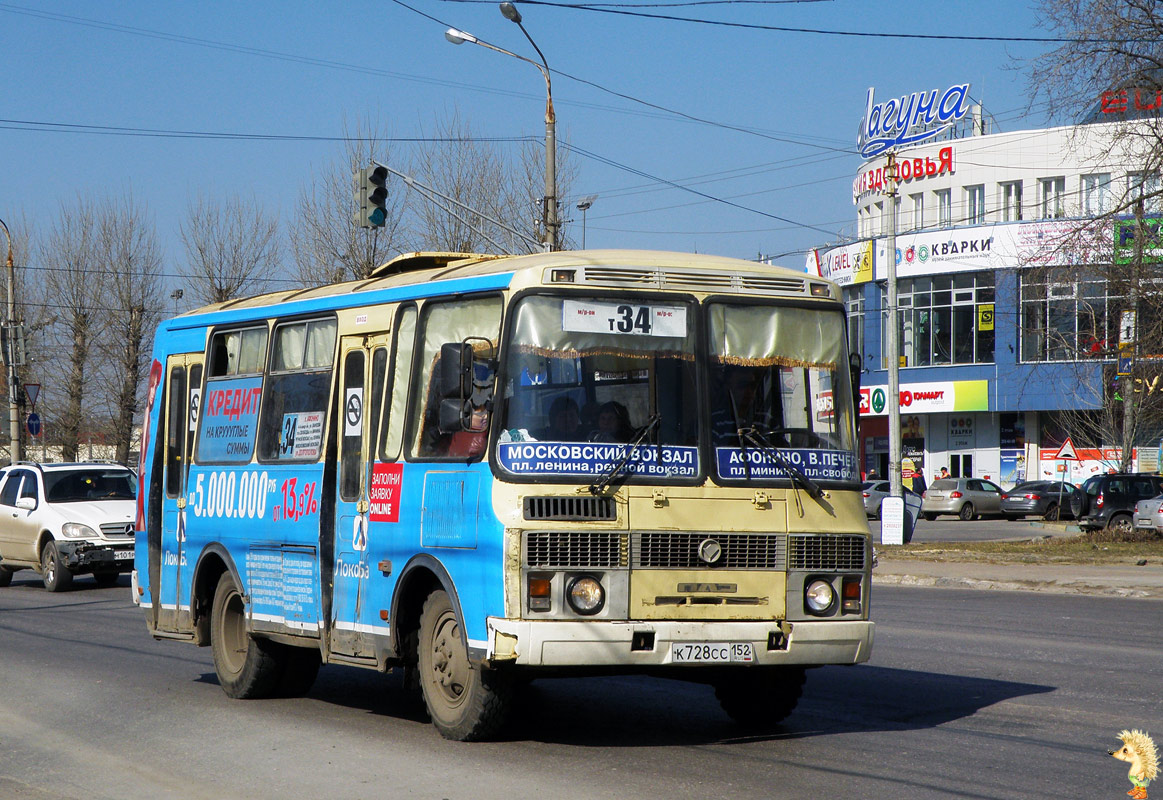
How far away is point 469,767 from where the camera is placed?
24.7 ft

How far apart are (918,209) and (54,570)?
157 feet

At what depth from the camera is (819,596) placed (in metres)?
8.16

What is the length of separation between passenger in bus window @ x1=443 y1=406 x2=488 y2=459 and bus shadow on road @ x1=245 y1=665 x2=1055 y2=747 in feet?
5.66

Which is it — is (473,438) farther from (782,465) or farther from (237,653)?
(237,653)

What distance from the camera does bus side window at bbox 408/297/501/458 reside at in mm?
8289

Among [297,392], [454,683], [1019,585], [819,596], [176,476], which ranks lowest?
[1019,585]

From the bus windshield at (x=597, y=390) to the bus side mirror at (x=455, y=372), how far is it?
0.76 feet

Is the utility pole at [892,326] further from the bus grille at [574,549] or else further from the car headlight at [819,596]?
the bus grille at [574,549]

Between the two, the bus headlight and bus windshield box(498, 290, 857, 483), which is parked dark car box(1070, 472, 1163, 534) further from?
the bus headlight

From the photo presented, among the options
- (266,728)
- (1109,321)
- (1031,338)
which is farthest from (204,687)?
(1031,338)

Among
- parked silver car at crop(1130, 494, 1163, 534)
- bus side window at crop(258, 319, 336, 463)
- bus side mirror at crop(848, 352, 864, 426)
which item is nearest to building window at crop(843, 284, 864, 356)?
parked silver car at crop(1130, 494, 1163, 534)

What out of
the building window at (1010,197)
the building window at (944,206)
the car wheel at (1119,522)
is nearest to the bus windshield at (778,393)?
the car wheel at (1119,522)

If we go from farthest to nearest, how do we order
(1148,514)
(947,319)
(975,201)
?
(975,201) → (947,319) → (1148,514)

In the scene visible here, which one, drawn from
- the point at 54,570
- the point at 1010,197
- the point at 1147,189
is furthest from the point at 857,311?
the point at 54,570
